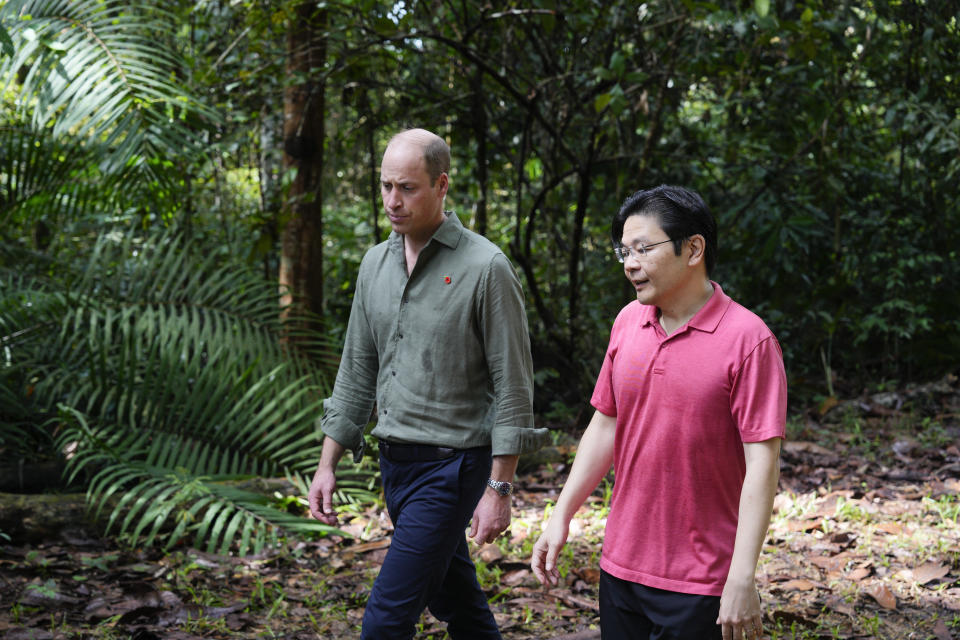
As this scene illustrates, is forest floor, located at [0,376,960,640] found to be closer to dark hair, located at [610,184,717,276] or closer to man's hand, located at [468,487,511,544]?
man's hand, located at [468,487,511,544]

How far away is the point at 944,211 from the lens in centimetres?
781

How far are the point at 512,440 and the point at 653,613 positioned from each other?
691 mm

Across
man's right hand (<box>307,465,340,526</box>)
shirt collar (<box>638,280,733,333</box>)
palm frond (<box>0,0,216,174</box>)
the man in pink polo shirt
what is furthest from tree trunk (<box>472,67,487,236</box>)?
shirt collar (<box>638,280,733,333</box>)

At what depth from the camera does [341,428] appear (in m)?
2.81

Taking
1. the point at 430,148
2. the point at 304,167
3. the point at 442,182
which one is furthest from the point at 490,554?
the point at 304,167

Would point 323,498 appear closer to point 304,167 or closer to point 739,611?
point 739,611

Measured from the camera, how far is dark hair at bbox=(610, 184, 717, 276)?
6.43 feet

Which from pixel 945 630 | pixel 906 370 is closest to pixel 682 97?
pixel 906 370

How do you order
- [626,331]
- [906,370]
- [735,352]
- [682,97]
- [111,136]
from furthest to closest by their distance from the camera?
[906,370]
[682,97]
[111,136]
[626,331]
[735,352]

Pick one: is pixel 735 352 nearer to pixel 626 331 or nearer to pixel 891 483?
pixel 626 331

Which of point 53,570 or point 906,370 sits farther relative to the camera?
point 906,370

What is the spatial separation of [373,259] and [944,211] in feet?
21.9

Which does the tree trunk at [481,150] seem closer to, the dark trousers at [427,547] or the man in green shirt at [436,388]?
the man in green shirt at [436,388]

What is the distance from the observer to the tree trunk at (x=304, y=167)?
580cm
